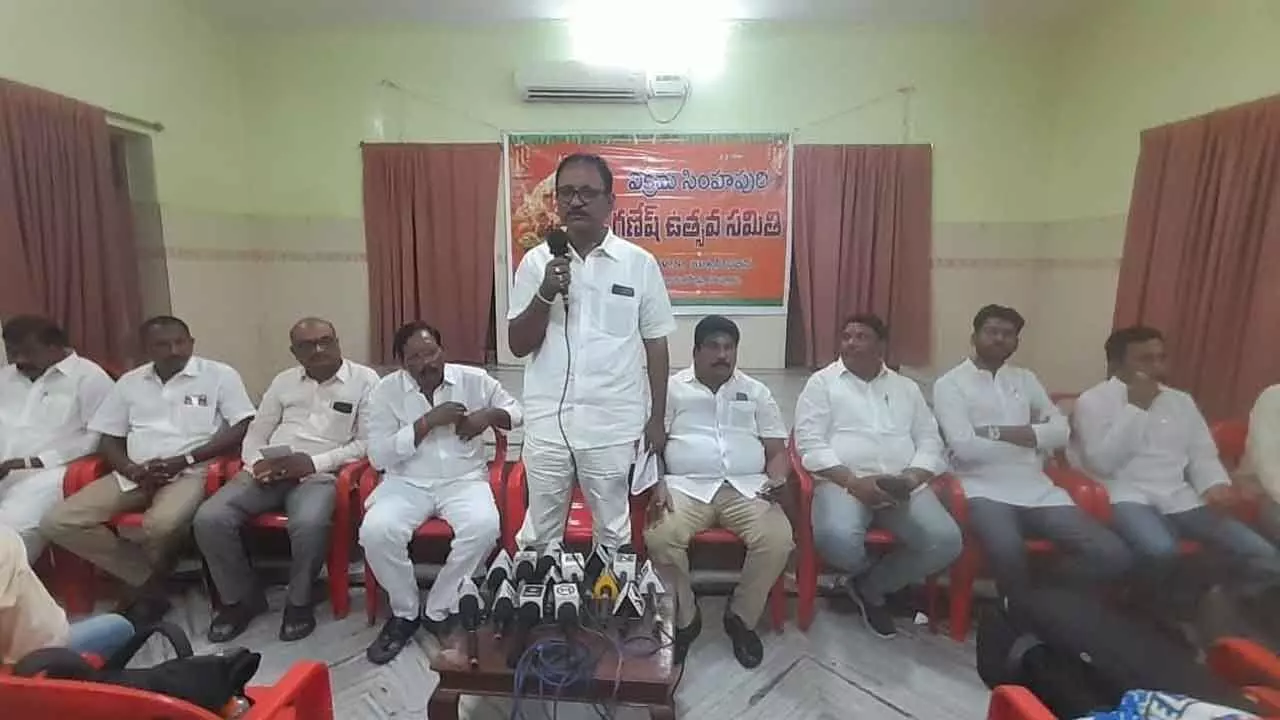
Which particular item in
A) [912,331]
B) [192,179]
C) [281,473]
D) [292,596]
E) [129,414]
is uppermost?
[192,179]

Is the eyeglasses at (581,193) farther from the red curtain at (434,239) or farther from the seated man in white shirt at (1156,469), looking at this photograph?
the seated man in white shirt at (1156,469)

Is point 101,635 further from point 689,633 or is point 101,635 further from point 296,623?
point 689,633

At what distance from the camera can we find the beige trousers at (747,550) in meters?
2.41

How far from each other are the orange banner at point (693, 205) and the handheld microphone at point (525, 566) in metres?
2.07

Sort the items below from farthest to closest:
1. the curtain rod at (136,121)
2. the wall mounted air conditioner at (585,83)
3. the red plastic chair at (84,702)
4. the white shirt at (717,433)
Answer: the wall mounted air conditioner at (585,83) → the curtain rod at (136,121) → the white shirt at (717,433) → the red plastic chair at (84,702)

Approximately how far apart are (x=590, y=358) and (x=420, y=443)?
0.87 m

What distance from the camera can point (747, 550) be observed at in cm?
245

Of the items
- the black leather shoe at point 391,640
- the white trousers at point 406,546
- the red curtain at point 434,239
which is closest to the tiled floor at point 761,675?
the black leather shoe at point 391,640

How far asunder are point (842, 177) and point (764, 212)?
0.45 metres

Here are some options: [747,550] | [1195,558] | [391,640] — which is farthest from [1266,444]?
[391,640]

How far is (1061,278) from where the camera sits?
3547mm

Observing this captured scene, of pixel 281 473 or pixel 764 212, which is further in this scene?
pixel 764 212

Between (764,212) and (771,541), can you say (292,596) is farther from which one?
(764,212)

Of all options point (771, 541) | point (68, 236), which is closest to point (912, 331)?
point (771, 541)
